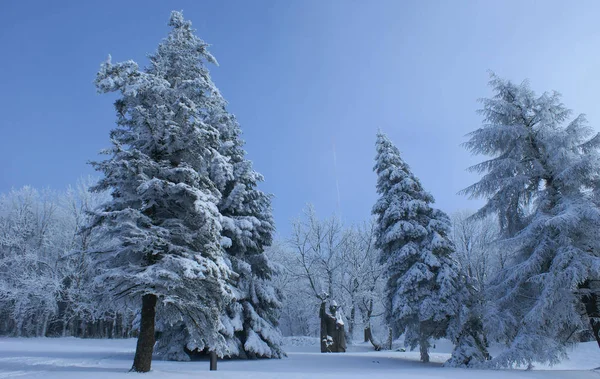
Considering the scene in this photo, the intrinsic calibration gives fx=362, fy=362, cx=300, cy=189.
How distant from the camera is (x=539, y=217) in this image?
13680 mm

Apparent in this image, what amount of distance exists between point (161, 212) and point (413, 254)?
12.5 metres

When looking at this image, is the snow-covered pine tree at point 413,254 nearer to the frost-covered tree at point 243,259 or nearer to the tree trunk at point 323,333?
the frost-covered tree at point 243,259

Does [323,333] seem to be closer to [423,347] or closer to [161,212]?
[423,347]

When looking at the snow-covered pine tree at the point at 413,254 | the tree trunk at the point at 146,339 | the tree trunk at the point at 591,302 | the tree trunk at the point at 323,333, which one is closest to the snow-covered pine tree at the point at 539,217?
the tree trunk at the point at 591,302

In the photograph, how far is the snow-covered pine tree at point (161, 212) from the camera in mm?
10492

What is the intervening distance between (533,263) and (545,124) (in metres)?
6.17

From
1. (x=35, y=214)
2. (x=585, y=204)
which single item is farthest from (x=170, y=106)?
(x=35, y=214)

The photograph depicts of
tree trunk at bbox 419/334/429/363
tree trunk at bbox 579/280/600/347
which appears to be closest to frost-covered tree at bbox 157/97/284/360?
tree trunk at bbox 419/334/429/363

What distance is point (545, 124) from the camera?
1548 cm

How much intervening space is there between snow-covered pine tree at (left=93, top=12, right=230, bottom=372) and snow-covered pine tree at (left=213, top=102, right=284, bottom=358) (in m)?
5.61

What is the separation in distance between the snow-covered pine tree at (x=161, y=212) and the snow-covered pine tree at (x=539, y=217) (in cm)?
1080

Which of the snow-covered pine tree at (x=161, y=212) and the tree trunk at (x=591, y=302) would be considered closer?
the snow-covered pine tree at (x=161, y=212)

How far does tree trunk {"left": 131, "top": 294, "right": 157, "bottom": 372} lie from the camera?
1029 centimetres

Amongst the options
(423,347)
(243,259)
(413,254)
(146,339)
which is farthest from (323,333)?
(146,339)
